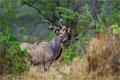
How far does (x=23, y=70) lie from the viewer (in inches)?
281

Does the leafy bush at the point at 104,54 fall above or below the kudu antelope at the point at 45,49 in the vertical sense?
above

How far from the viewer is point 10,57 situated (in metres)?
7.20

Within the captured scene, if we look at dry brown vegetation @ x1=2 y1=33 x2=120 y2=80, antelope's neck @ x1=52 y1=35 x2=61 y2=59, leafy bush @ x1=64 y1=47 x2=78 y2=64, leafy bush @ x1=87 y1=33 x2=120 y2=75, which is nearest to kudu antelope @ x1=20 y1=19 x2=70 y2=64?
antelope's neck @ x1=52 y1=35 x2=61 y2=59

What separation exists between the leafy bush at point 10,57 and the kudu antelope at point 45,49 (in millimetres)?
1229

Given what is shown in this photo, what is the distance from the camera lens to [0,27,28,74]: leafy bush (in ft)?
23.3

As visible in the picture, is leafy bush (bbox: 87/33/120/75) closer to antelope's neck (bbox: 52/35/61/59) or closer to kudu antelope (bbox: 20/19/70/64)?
kudu antelope (bbox: 20/19/70/64)

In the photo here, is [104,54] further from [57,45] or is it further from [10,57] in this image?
[57,45]

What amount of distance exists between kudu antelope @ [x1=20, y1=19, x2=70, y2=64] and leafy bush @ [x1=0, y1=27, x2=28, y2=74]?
1.23 metres

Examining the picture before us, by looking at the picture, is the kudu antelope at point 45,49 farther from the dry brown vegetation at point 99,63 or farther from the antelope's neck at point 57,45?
the dry brown vegetation at point 99,63

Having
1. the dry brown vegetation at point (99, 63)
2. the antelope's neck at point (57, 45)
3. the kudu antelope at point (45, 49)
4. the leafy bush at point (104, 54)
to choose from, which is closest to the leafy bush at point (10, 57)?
the dry brown vegetation at point (99, 63)

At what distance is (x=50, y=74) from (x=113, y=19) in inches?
129

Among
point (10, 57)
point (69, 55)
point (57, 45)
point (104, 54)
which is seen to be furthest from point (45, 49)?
point (104, 54)

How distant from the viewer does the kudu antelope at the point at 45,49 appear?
29.1 ft

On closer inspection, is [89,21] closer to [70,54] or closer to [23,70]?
[70,54]
